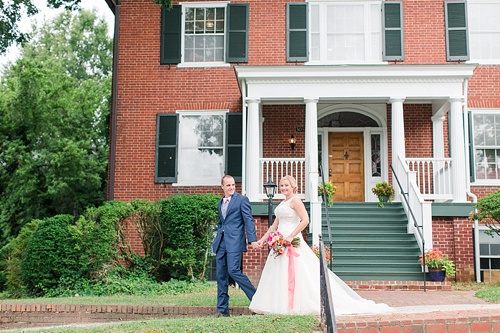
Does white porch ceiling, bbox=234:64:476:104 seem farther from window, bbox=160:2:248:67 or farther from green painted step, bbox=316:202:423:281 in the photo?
green painted step, bbox=316:202:423:281

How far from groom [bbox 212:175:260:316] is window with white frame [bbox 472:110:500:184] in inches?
358

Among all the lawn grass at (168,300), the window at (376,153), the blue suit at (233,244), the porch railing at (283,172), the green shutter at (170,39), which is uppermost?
the green shutter at (170,39)

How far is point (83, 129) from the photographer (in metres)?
23.8

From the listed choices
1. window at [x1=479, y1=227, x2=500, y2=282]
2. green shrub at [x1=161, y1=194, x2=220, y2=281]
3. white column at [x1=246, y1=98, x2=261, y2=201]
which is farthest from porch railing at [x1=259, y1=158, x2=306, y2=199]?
window at [x1=479, y1=227, x2=500, y2=282]

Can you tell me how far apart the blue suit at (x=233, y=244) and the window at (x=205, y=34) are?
27.9 feet

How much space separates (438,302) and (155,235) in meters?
6.16

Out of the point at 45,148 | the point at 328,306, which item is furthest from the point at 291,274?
the point at 45,148

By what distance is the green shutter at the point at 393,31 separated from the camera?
15375mm

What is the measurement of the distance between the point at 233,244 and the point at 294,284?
90 centimetres

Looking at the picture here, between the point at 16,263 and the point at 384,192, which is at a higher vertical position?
the point at 384,192

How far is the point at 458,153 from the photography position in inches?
522

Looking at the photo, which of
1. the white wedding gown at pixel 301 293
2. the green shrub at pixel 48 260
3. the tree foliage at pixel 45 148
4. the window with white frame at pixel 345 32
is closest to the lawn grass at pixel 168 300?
the white wedding gown at pixel 301 293

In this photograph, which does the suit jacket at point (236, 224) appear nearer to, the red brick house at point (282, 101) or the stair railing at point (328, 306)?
the stair railing at point (328, 306)

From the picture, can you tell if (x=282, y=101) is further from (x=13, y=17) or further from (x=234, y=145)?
(x=13, y=17)
